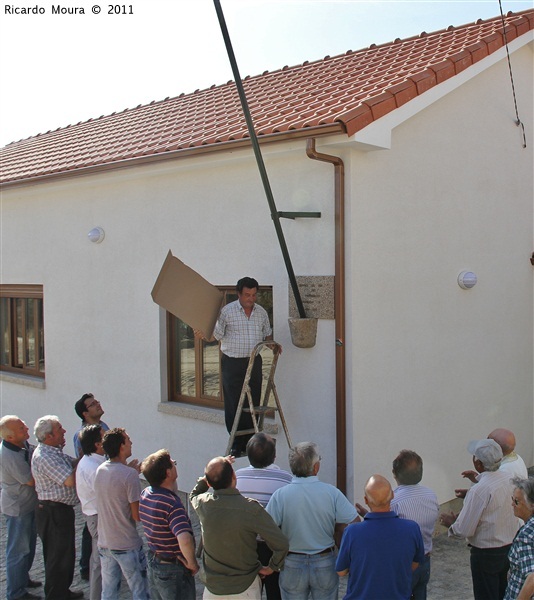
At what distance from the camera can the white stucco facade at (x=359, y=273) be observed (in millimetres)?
5984

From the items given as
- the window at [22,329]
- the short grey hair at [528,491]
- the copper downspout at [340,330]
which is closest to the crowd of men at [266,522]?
the short grey hair at [528,491]

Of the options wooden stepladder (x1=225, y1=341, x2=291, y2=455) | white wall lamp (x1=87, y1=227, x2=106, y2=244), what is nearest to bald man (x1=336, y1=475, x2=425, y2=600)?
wooden stepladder (x1=225, y1=341, x2=291, y2=455)

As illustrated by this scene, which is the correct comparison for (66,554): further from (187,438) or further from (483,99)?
(483,99)

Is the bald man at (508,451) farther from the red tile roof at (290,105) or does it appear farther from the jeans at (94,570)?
the jeans at (94,570)

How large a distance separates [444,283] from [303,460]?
11.2 ft

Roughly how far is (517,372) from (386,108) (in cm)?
353

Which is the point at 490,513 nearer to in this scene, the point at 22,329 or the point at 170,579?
the point at 170,579

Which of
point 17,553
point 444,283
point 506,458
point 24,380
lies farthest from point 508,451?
point 24,380

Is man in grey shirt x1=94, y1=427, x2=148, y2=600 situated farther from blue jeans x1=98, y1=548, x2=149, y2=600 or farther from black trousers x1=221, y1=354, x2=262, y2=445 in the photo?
black trousers x1=221, y1=354, x2=262, y2=445

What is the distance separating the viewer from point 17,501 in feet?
17.1

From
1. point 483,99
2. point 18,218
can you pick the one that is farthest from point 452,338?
point 18,218

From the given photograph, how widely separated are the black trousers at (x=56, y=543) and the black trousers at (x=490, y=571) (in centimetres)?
279

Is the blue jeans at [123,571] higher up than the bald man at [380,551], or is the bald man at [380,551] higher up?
the bald man at [380,551]

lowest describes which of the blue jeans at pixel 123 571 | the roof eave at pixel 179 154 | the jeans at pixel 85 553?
the jeans at pixel 85 553
